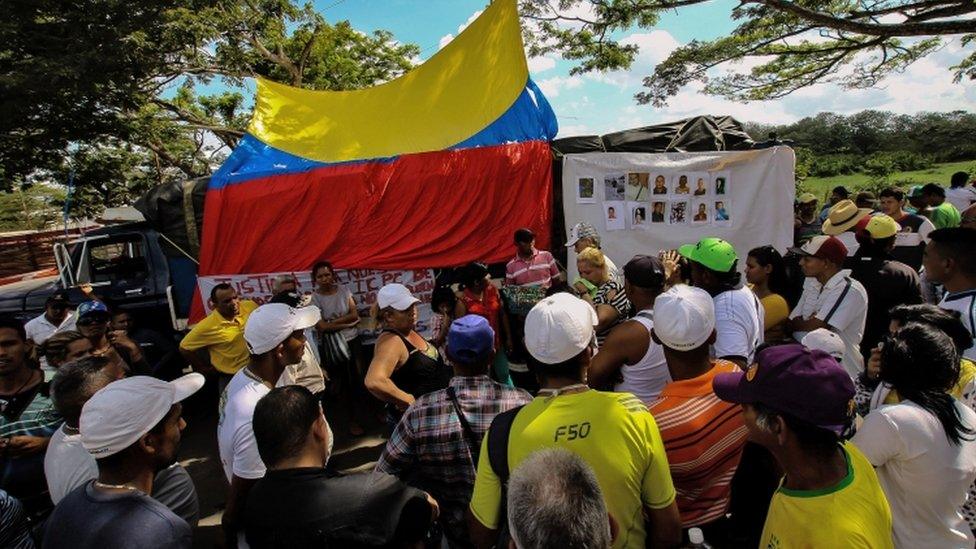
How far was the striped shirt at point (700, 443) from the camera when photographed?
1757mm

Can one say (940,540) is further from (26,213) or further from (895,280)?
(26,213)

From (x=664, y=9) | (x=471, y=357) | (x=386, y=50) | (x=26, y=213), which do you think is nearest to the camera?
(x=471, y=357)

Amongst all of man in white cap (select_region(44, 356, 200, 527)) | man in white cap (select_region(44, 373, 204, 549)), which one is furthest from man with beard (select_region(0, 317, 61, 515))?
man in white cap (select_region(44, 373, 204, 549))

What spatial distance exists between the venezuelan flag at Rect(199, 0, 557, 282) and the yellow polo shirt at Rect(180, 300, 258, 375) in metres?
1.65

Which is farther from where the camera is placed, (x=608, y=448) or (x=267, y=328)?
(x=267, y=328)

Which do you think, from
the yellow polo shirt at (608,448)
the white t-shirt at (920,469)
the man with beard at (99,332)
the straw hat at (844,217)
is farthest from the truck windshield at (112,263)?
the straw hat at (844,217)

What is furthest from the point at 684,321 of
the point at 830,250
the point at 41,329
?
the point at 41,329

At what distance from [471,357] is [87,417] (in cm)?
139

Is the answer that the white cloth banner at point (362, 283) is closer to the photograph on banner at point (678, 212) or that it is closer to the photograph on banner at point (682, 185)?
the photograph on banner at point (678, 212)

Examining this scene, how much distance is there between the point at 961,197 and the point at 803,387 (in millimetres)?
10080

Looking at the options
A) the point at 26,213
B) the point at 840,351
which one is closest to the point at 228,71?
the point at 840,351

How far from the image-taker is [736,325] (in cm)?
263

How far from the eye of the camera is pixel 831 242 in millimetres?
3480

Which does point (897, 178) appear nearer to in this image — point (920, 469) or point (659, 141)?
point (659, 141)
